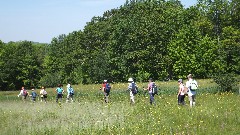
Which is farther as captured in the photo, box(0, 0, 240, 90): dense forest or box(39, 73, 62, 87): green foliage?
box(39, 73, 62, 87): green foliage

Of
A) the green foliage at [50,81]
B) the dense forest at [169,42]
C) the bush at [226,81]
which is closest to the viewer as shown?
the bush at [226,81]

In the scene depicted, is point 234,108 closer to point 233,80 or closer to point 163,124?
point 163,124

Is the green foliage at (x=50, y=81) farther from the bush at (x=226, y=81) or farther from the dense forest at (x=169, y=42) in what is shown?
the bush at (x=226, y=81)

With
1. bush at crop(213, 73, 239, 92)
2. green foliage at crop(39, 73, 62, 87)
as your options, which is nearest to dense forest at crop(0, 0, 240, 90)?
green foliage at crop(39, 73, 62, 87)

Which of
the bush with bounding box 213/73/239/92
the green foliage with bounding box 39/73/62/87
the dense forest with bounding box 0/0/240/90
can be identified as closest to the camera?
the bush with bounding box 213/73/239/92

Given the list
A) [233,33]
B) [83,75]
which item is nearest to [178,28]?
[233,33]

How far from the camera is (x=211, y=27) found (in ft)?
204

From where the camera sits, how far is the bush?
27969 millimetres

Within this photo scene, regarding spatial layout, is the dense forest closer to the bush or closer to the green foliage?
the green foliage

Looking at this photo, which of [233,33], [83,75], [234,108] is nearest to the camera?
[234,108]

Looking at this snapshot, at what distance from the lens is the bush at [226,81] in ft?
91.8

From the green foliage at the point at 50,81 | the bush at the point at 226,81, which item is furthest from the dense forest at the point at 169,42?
the bush at the point at 226,81

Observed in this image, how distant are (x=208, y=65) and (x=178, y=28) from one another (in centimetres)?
876

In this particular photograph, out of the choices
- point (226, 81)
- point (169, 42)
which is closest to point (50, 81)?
point (169, 42)
